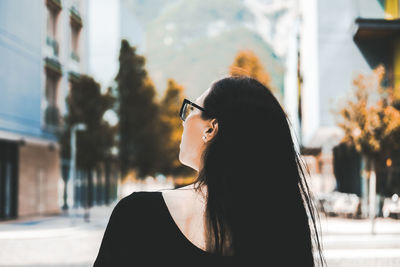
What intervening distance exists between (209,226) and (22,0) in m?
20.7

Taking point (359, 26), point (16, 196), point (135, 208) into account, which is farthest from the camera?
point (16, 196)

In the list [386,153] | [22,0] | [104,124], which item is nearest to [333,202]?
[386,153]

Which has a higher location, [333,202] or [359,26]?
[359,26]

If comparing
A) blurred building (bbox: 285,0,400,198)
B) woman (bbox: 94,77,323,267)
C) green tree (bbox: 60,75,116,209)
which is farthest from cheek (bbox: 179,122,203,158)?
green tree (bbox: 60,75,116,209)

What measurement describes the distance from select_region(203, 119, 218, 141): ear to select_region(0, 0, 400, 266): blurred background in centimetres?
777

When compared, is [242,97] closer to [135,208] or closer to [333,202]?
[135,208]

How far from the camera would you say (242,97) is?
1.42 m

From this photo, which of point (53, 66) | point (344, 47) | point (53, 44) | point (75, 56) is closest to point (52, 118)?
point (53, 66)

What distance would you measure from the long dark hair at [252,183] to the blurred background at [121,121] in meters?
7.73

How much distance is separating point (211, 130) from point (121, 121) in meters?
29.5

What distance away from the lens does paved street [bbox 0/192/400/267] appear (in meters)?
9.05

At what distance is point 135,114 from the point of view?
30.8m

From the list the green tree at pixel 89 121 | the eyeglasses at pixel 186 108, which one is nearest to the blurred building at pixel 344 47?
the green tree at pixel 89 121

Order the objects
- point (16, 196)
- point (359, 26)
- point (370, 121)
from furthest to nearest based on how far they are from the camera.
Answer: point (16, 196) → point (359, 26) → point (370, 121)
